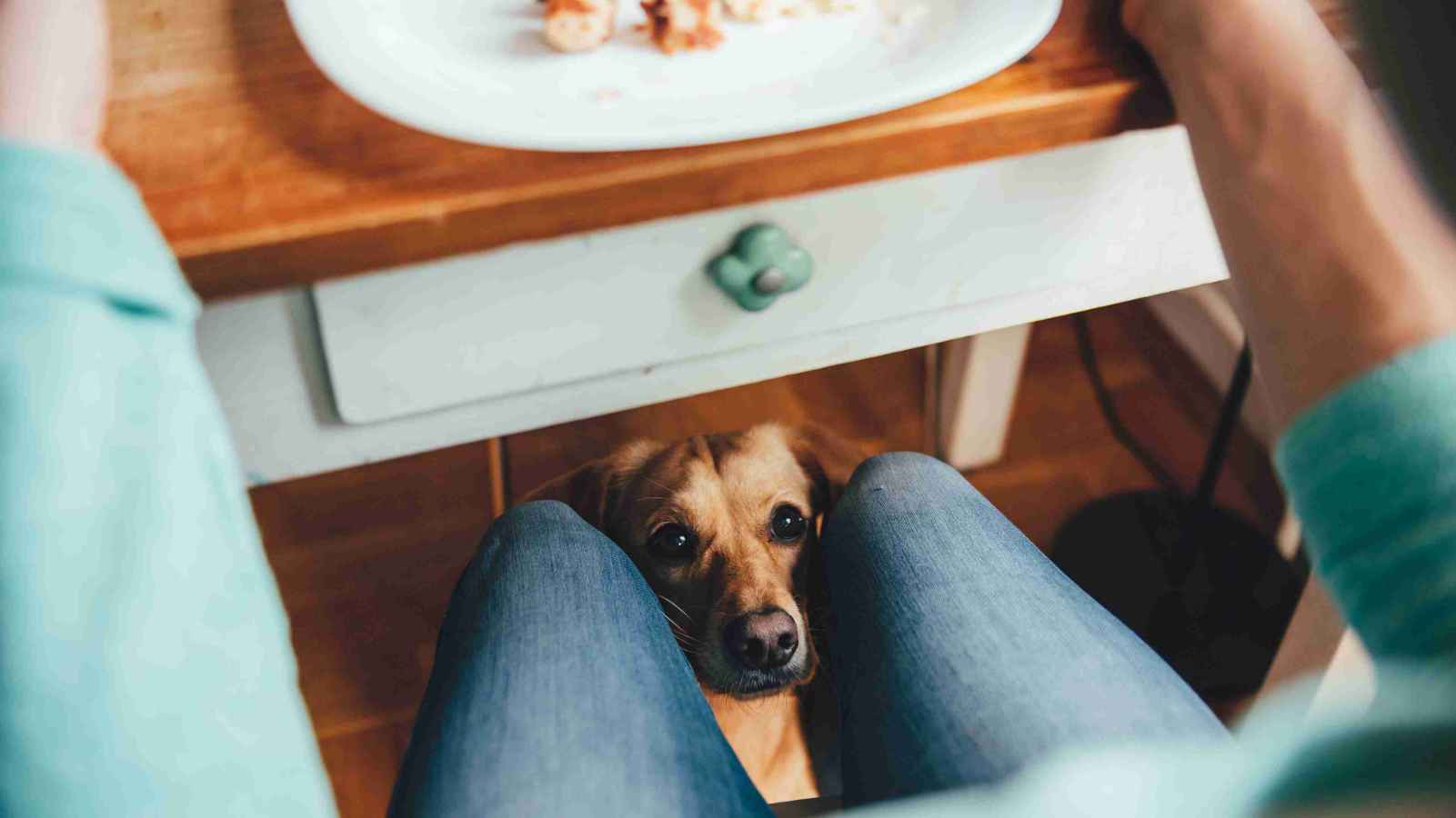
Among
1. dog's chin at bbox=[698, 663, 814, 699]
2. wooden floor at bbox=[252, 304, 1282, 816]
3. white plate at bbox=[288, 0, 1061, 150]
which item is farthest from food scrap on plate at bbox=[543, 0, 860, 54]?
wooden floor at bbox=[252, 304, 1282, 816]

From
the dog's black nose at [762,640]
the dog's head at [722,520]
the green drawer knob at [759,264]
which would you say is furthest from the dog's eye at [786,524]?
the green drawer knob at [759,264]

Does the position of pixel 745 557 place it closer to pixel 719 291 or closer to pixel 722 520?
pixel 722 520

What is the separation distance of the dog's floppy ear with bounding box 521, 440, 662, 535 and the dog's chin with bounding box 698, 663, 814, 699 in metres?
0.19

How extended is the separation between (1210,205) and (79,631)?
53cm

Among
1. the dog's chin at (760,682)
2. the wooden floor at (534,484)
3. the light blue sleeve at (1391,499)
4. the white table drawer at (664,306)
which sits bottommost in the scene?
the wooden floor at (534,484)

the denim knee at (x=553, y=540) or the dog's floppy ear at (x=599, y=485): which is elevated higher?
the denim knee at (x=553, y=540)

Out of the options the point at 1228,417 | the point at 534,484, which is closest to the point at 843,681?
the point at 1228,417

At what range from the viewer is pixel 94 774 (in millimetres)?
359

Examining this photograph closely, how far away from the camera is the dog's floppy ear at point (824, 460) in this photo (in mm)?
935

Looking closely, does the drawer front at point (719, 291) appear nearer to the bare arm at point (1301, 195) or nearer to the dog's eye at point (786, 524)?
the bare arm at point (1301, 195)

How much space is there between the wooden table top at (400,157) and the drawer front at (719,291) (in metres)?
0.03

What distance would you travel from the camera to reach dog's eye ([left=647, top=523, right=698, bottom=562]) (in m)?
0.91

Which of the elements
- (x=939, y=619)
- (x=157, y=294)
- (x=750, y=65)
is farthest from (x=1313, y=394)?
(x=157, y=294)

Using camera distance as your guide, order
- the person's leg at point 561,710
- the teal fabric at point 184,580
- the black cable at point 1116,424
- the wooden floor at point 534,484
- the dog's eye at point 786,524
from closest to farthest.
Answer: the teal fabric at point 184,580
the person's leg at point 561,710
the dog's eye at point 786,524
the wooden floor at point 534,484
the black cable at point 1116,424
